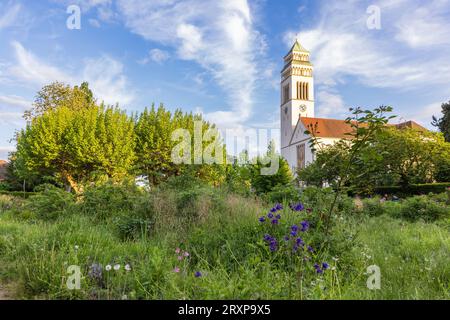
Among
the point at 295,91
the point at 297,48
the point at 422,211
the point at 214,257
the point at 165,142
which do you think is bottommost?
the point at 214,257

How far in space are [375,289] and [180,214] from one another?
3.58 metres

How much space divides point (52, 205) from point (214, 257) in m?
5.11

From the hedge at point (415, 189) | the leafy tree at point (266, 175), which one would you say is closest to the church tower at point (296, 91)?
the hedge at point (415, 189)

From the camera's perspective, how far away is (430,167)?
89.8 feet

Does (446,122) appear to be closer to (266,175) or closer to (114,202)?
(266,175)

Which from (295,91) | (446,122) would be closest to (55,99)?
(446,122)

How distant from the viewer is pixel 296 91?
70.6m

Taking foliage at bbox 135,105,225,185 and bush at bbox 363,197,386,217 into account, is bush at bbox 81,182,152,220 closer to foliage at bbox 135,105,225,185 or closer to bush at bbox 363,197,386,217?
bush at bbox 363,197,386,217

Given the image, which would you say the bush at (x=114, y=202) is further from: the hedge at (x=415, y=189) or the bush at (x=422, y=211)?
the hedge at (x=415, y=189)

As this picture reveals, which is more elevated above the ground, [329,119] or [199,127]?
[329,119]

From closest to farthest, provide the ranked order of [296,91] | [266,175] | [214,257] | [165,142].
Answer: [214,257]
[266,175]
[165,142]
[296,91]

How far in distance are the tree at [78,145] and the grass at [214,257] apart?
52.8 ft
